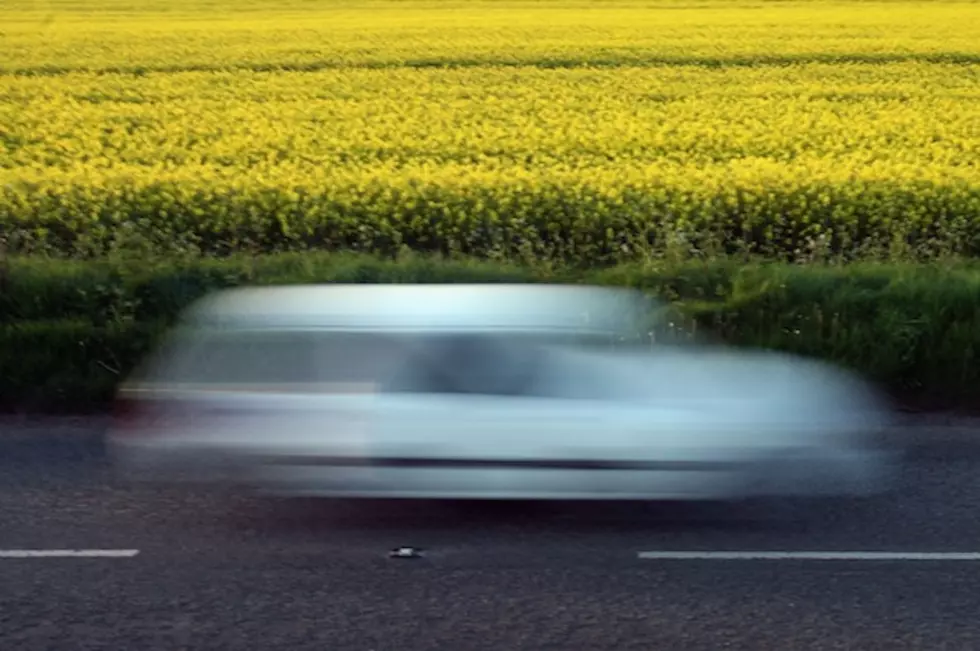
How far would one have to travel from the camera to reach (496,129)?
24734 mm

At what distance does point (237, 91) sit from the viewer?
29953 mm

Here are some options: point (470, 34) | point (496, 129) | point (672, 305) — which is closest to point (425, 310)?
point (672, 305)

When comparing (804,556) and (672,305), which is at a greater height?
(672,305)

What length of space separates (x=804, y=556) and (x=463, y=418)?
1676mm

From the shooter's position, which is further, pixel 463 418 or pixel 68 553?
pixel 463 418

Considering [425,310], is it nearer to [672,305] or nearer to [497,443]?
[497,443]

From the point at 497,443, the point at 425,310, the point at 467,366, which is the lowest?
the point at 497,443

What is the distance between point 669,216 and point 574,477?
922 centimetres

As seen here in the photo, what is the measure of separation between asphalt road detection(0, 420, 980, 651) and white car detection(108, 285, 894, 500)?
0.73 feet

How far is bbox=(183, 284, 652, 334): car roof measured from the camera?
752cm

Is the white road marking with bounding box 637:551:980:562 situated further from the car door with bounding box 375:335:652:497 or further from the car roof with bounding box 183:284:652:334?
the car roof with bounding box 183:284:652:334

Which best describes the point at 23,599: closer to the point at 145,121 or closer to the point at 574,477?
the point at 574,477

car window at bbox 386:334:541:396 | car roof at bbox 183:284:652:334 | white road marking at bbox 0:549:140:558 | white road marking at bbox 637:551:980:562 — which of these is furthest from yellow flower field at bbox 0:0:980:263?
white road marking at bbox 0:549:140:558

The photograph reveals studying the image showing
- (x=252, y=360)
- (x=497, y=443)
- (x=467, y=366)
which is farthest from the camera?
(x=252, y=360)
